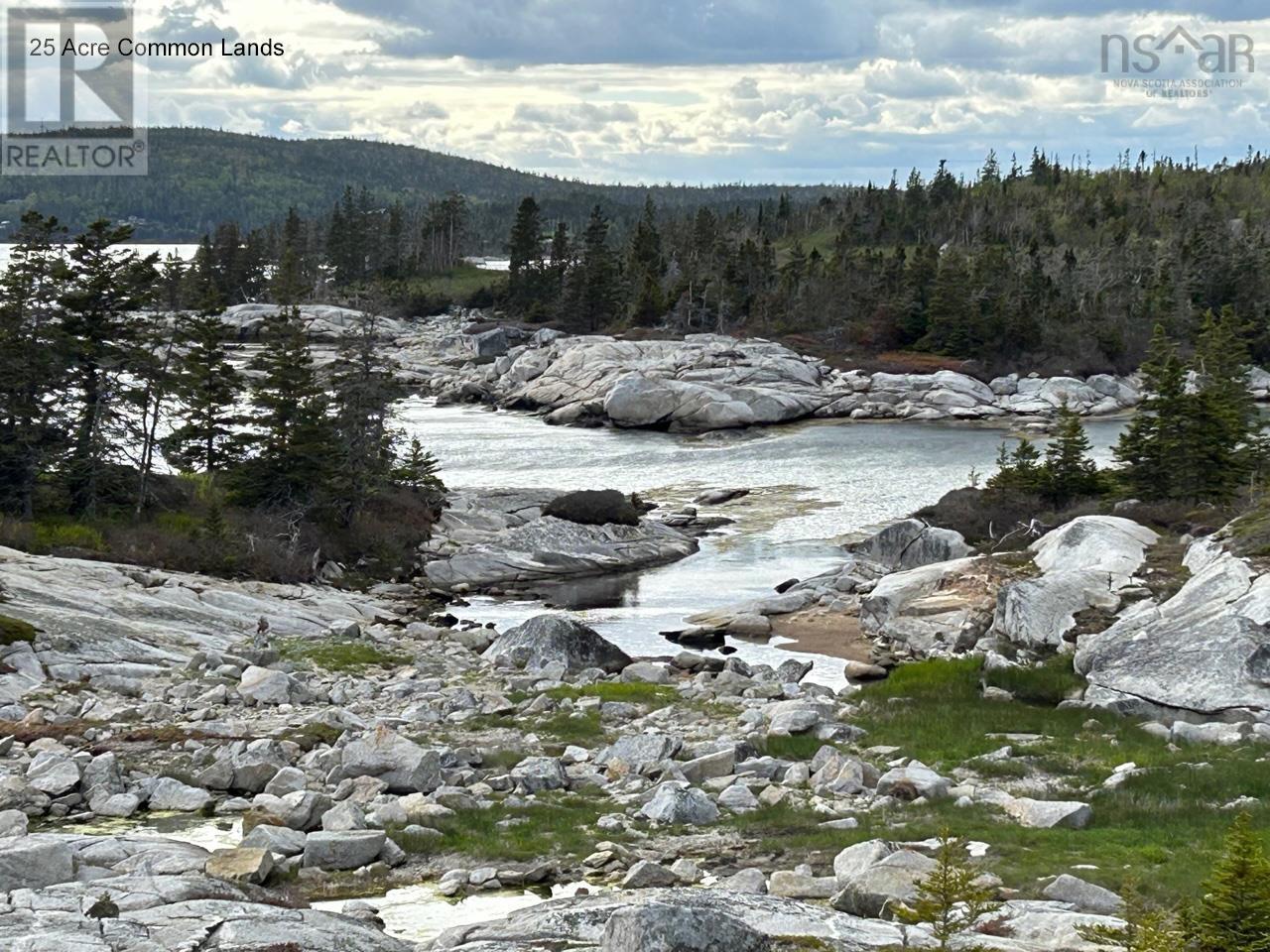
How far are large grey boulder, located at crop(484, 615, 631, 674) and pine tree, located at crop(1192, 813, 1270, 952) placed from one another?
74.4 ft

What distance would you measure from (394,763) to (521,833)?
3.19 metres

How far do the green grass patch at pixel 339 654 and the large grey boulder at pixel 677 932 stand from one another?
20.8 metres

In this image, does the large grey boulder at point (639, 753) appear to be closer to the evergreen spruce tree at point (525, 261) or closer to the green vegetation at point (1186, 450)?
the green vegetation at point (1186, 450)

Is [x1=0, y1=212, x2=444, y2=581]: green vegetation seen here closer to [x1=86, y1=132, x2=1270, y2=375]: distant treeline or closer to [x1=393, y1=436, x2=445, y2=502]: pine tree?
[x1=393, y1=436, x2=445, y2=502]: pine tree

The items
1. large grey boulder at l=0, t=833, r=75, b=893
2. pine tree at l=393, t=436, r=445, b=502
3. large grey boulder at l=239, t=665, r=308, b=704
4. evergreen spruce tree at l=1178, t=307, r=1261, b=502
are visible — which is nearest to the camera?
large grey boulder at l=0, t=833, r=75, b=893

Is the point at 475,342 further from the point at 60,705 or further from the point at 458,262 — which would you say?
the point at 60,705

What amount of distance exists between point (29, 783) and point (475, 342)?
11146 cm

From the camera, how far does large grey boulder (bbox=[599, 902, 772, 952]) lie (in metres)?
11.1

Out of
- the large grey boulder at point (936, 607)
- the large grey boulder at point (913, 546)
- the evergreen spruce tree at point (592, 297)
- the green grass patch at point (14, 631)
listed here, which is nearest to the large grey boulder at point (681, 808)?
the green grass patch at point (14, 631)

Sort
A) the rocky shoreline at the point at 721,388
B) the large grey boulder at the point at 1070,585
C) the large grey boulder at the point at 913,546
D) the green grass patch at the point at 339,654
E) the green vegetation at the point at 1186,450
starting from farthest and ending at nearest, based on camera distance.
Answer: the rocky shoreline at the point at 721,388 → the large grey boulder at the point at 913,546 → the green vegetation at the point at 1186,450 → the green grass patch at the point at 339,654 → the large grey boulder at the point at 1070,585

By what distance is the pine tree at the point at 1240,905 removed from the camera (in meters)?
10.6

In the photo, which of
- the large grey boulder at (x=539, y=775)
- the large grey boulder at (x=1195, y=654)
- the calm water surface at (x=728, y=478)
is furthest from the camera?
the calm water surface at (x=728, y=478)

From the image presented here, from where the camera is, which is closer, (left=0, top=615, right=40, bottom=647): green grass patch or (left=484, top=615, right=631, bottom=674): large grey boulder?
(left=0, top=615, right=40, bottom=647): green grass patch

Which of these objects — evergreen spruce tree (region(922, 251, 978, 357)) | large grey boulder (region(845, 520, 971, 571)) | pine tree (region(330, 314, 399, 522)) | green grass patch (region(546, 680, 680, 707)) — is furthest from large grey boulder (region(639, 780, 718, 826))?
evergreen spruce tree (region(922, 251, 978, 357))
